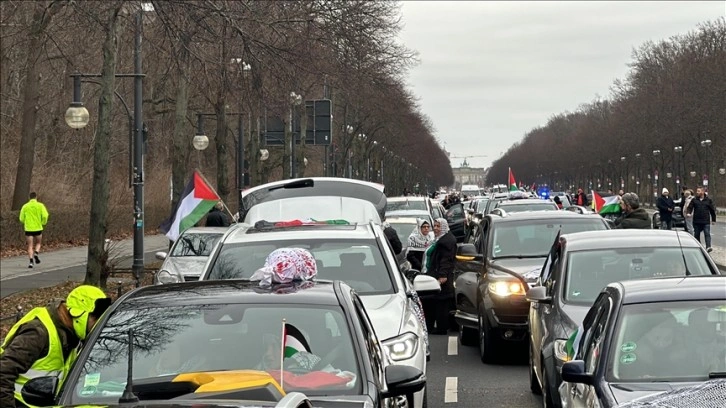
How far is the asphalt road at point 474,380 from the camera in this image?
36.9ft

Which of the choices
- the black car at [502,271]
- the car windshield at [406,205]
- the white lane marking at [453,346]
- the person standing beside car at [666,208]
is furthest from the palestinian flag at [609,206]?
the white lane marking at [453,346]

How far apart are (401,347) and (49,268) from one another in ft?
78.6

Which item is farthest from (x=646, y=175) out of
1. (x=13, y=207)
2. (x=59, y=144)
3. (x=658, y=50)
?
(x=13, y=207)

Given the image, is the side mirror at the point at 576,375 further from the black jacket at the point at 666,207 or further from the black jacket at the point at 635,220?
the black jacket at the point at 666,207

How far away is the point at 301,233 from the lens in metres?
10.2

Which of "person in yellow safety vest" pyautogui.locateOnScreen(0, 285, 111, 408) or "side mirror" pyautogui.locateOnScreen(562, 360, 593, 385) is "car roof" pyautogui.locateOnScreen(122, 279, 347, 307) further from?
"side mirror" pyautogui.locateOnScreen(562, 360, 593, 385)

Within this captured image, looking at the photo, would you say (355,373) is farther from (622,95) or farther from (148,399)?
(622,95)

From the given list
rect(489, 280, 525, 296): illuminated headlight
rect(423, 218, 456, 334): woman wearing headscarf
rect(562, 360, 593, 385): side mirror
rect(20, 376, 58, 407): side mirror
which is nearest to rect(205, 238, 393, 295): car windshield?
rect(562, 360, 593, 385): side mirror

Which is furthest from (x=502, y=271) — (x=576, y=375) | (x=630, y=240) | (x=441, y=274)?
(x=576, y=375)

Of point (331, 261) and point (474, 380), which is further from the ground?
point (331, 261)

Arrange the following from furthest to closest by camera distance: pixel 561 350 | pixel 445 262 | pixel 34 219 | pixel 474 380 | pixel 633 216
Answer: pixel 34 219 → pixel 633 216 → pixel 445 262 → pixel 474 380 → pixel 561 350

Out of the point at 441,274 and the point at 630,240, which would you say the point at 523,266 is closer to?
the point at 441,274

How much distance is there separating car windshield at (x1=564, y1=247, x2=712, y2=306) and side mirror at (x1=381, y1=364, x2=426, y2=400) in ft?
15.5

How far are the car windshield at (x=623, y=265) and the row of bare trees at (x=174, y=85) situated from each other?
7.28 m
